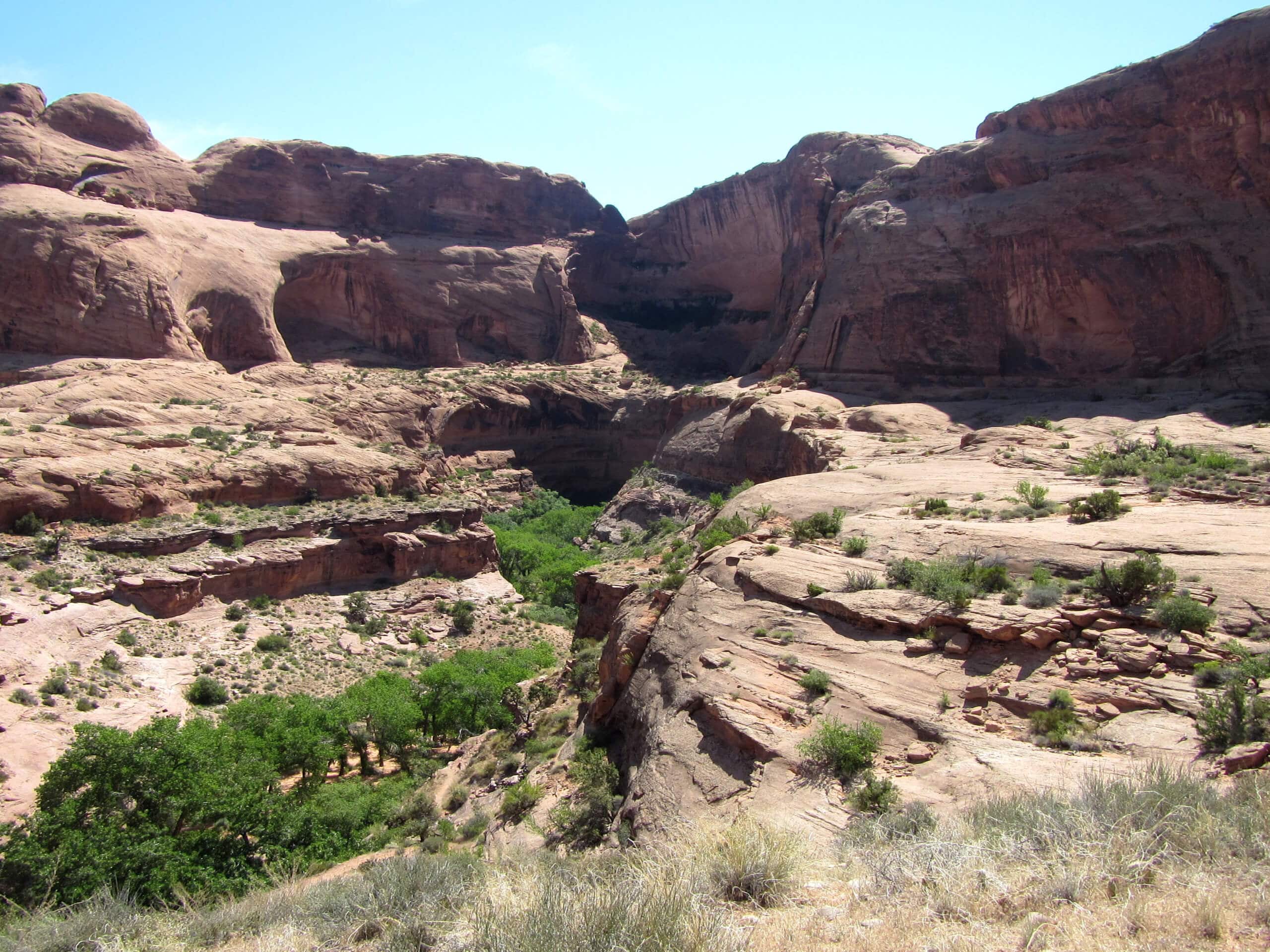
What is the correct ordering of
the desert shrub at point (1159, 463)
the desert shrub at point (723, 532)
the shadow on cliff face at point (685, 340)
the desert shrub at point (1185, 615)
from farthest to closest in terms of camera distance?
the shadow on cliff face at point (685, 340)
the desert shrub at point (1159, 463)
the desert shrub at point (723, 532)
the desert shrub at point (1185, 615)

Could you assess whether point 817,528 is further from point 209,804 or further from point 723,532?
point 209,804

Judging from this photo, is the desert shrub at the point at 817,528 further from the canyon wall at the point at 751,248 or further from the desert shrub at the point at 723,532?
the canyon wall at the point at 751,248

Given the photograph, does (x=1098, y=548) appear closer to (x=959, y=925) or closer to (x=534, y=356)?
(x=959, y=925)

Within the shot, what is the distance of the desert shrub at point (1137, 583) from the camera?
500 inches

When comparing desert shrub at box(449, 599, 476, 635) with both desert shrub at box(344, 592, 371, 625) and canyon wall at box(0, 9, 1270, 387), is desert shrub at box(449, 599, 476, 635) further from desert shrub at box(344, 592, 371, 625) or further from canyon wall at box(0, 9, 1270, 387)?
canyon wall at box(0, 9, 1270, 387)

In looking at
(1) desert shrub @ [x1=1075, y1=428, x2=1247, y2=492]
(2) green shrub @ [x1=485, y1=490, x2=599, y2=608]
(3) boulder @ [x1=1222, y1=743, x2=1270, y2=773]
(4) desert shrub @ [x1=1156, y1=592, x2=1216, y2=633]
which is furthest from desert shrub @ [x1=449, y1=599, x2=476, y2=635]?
(3) boulder @ [x1=1222, y1=743, x2=1270, y2=773]

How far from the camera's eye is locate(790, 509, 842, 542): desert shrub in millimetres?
18703

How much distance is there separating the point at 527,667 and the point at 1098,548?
1949 centimetres

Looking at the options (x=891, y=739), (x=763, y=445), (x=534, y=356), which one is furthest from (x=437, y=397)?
(x=891, y=739)

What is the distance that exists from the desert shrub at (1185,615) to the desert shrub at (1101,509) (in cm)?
586

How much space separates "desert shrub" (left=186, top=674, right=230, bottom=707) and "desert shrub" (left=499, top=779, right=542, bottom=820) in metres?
14.4

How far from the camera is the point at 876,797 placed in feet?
32.9

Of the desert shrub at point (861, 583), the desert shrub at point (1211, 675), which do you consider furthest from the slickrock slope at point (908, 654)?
the desert shrub at point (1211, 675)

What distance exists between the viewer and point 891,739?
11477 millimetres
